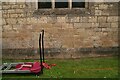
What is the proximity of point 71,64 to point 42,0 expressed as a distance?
A: 8.32ft

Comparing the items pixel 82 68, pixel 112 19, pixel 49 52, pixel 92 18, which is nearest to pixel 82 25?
pixel 92 18

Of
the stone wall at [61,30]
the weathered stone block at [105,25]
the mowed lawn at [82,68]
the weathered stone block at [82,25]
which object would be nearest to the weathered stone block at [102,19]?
the stone wall at [61,30]

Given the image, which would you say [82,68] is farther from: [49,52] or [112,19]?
[112,19]

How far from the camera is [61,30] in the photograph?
1088 centimetres

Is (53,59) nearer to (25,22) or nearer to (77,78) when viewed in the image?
(25,22)

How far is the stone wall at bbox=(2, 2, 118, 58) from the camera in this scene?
1080 centimetres

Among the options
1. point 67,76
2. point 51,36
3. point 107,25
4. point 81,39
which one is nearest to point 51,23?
point 51,36

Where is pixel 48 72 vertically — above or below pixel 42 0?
below

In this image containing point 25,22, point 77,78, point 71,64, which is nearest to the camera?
point 77,78

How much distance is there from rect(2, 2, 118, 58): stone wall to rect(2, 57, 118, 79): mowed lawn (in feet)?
1.30

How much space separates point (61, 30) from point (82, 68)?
1.93m

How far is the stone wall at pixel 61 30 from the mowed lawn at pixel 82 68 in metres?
0.40

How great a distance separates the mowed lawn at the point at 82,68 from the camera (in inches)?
338

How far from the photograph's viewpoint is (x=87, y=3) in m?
10.9
